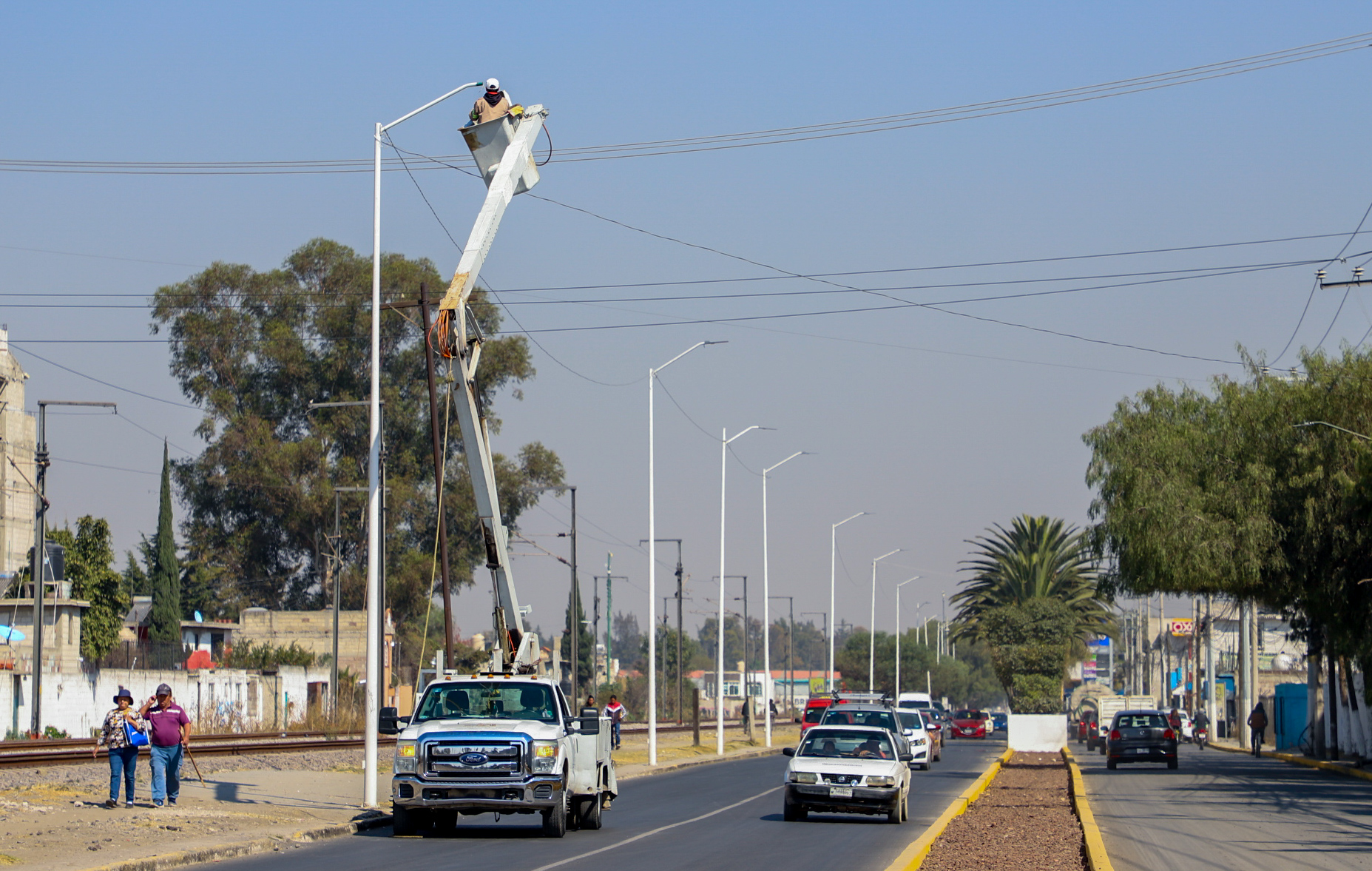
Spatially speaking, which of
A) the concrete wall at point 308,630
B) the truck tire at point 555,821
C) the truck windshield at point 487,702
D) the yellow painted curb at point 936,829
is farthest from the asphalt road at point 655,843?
the concrete wall at point 308,630

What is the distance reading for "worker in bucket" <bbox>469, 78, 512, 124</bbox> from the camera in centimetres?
2367

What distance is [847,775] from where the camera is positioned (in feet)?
70.6

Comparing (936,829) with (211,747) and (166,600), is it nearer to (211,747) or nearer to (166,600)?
(211,747)

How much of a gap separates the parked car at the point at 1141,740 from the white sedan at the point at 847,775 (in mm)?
18219

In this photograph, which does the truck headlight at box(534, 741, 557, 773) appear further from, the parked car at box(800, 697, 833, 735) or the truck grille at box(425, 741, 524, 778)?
the parked car at box(800, 697, 833, 735)

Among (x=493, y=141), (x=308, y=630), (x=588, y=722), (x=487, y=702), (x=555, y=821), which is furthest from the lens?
(x=308, y=630)

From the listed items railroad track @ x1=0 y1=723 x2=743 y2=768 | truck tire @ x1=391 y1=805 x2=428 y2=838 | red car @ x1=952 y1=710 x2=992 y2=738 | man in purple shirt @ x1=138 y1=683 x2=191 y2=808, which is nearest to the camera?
truck tire @ x1=391 y1=805 x2=428 y2=838

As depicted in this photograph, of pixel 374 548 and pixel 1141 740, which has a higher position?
pixel 374 548

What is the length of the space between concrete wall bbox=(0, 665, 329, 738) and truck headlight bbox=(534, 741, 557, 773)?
32.2 meters

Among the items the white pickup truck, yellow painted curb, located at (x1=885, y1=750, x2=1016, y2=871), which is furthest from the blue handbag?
yellow painted curb, located at (x1=885, y1=750, x2=1016, y2=871)

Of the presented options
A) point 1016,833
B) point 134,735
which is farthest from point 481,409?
point 1016,833

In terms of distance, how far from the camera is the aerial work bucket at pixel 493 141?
2380 centimetres

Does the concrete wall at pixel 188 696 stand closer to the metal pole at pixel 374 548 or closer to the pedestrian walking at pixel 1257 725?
the metal pole at pixel 374 548

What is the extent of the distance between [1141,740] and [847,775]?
65.2 feet
